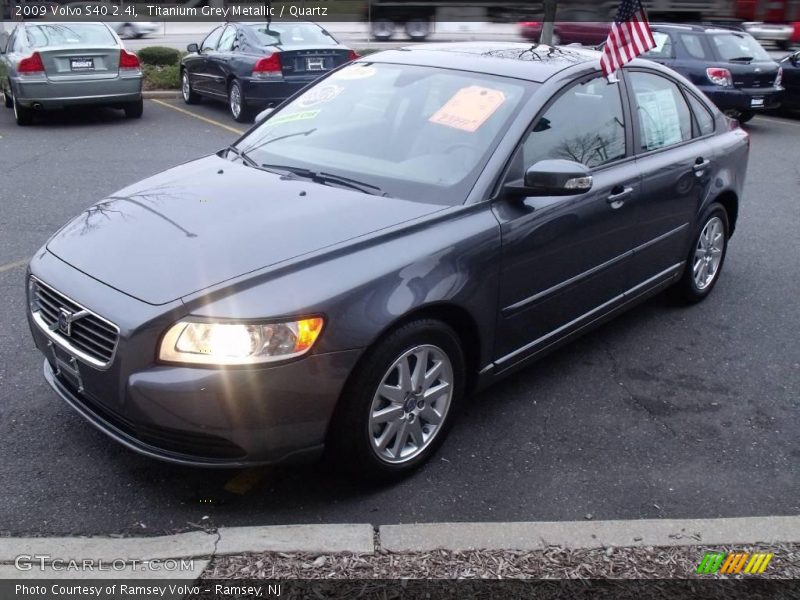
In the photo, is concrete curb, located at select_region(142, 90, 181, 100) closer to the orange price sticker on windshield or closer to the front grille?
the orange price sticker on windshield

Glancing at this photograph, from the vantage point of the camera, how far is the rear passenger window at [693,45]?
13.0m

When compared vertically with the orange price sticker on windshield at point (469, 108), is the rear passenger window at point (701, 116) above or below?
below

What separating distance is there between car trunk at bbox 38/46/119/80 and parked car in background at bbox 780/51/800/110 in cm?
1097

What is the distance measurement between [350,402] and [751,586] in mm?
1543

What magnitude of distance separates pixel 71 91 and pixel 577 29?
14135 mm

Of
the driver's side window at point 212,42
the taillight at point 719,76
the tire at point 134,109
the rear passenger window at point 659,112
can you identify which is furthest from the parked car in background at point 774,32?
the rear passenger window at point 659,112

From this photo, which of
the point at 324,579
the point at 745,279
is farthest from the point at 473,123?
the point at 745,279

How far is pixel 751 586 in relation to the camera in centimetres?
291

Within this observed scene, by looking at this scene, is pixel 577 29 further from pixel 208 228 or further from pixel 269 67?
pixel 208 228

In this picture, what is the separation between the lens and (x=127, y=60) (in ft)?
38.7

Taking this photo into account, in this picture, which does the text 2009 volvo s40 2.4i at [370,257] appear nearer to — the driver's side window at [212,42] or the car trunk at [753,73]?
the car trunk at [753,73]

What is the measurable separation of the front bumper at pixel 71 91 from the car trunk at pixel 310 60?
2.15 metres

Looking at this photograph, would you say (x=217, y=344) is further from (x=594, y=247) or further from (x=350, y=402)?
(x=594, y=247)

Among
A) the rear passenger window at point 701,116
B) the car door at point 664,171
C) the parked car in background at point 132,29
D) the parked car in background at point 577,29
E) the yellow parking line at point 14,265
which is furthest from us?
the parked car in background at point 132,29
